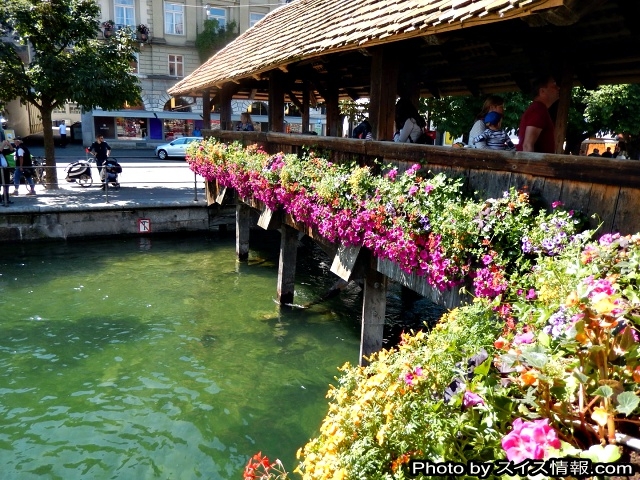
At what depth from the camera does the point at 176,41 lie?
1393 inches

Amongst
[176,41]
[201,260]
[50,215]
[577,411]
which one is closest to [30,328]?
[201,260]

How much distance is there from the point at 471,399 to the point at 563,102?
6.46 meters

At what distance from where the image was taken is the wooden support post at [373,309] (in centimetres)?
693

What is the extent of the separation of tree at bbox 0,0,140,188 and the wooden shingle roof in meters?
5.60

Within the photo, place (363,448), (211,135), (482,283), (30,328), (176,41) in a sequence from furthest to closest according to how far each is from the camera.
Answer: (176,41) → (211,135) → (30,328) → (482,283) → (363,448)

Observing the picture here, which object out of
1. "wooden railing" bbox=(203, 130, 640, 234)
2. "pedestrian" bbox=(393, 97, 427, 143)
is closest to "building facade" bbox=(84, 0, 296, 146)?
"pedestrian" bbox=(393, 97, 427, 143)

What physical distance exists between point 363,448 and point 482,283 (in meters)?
2.03

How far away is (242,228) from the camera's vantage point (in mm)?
13414

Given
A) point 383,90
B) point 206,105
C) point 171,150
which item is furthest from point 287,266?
point 171,150

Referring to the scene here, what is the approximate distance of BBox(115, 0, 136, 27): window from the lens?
1288 inches

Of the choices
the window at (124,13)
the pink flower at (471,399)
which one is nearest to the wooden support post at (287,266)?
the pink flower at (471,399)

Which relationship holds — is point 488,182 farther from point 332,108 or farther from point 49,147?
point 49,147

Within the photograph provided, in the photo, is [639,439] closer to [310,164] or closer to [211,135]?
[310,164]

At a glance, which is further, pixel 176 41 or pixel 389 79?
pixel 176 41
